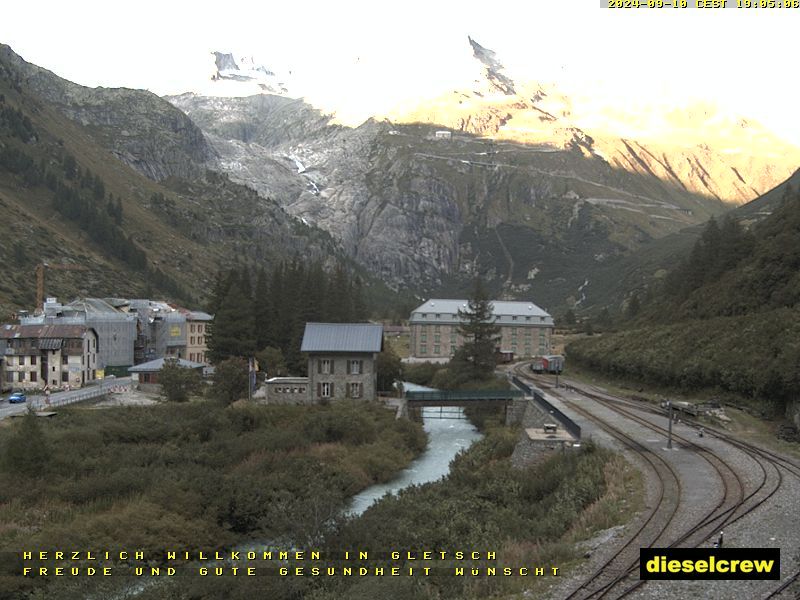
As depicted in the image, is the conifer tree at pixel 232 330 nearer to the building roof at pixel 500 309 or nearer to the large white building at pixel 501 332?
the large white building at pixel 501 332

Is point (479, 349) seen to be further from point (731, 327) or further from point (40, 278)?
point (40, 278)

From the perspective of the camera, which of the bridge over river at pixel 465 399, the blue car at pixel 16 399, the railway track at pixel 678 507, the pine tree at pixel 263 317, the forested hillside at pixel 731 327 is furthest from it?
the pine tree at pixel 263 317

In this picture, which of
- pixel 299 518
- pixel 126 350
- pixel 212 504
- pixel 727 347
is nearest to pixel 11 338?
pixel 126 350

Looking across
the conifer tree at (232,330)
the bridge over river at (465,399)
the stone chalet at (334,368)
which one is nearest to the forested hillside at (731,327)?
the bridge over river at (465,399)

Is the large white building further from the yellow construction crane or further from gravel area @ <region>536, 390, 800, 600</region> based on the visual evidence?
gravel area @ <region>536, 390, 800, 600</region>

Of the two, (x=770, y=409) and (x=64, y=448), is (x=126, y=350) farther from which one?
(x=770, y=409)

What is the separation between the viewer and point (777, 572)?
18797mm

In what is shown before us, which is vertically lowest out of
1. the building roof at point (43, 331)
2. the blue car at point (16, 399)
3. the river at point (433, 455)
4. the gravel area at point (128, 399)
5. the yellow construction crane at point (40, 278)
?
the river at point (433, 455)

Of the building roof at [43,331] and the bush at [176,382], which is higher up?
the building roof at [43,331]

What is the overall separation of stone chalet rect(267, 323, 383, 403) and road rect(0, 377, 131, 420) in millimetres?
19080

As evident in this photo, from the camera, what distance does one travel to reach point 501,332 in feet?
418

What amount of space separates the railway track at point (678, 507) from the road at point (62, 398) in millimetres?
47093

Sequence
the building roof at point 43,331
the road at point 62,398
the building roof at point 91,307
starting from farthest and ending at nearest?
the building roof at point 91,307, the building roof at point 43,331, the road at point 62,398

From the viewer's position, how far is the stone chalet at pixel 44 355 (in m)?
72.9
